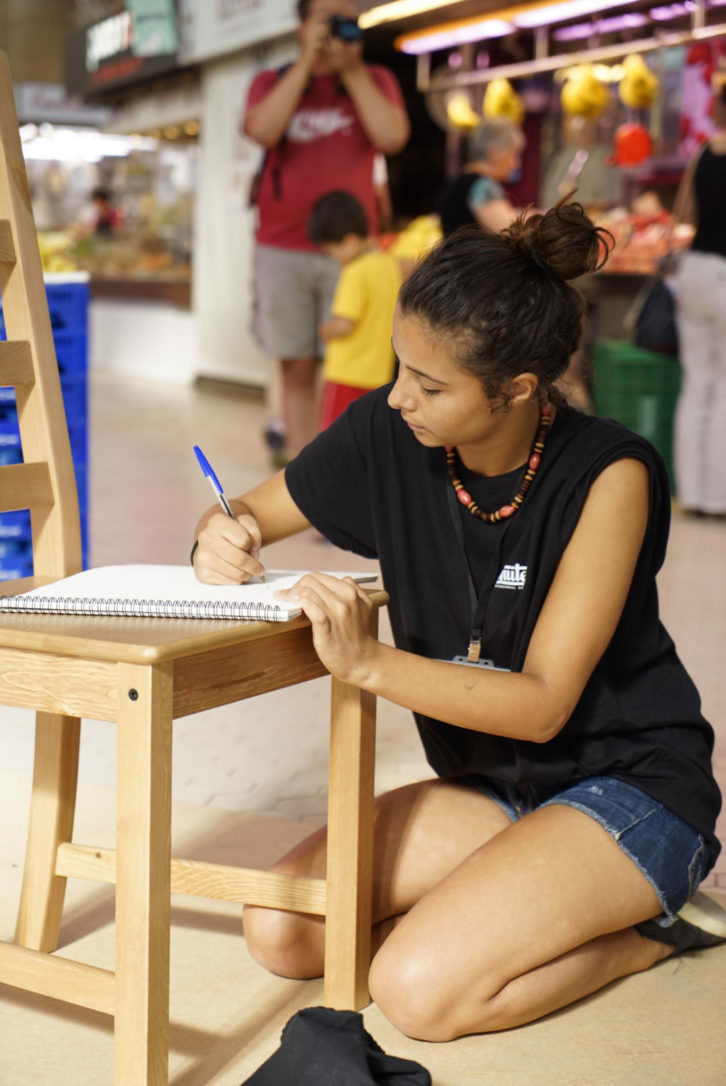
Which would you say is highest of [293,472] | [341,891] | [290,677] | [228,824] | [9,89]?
[9,89]

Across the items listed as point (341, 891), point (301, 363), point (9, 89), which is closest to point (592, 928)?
point (341, 891)

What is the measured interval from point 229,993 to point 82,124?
1484 centimetres

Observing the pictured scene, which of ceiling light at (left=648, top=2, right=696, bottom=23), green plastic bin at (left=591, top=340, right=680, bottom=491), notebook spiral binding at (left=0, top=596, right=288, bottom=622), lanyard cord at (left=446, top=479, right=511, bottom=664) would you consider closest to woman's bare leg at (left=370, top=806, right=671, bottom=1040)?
lanyard cord at (left=446, top=479, right=511, bottom=664)

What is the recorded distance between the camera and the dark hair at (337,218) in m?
4.94

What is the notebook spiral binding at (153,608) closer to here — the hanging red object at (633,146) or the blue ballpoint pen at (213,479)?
the blue ballpoint pen at (213,479)

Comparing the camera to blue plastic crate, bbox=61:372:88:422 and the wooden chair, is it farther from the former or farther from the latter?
the wooden chair

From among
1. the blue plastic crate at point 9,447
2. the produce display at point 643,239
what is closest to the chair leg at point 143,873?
the blue plastic crate at point 9,447

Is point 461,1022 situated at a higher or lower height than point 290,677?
lower

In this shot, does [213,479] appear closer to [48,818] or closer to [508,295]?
[508,295]

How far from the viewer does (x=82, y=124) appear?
15.3 meters

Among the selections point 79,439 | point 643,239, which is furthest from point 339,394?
point 643,239

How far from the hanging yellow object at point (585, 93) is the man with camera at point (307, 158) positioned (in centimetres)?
253

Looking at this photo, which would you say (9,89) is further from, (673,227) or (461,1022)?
(673,227)

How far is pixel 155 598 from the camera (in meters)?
1.46
